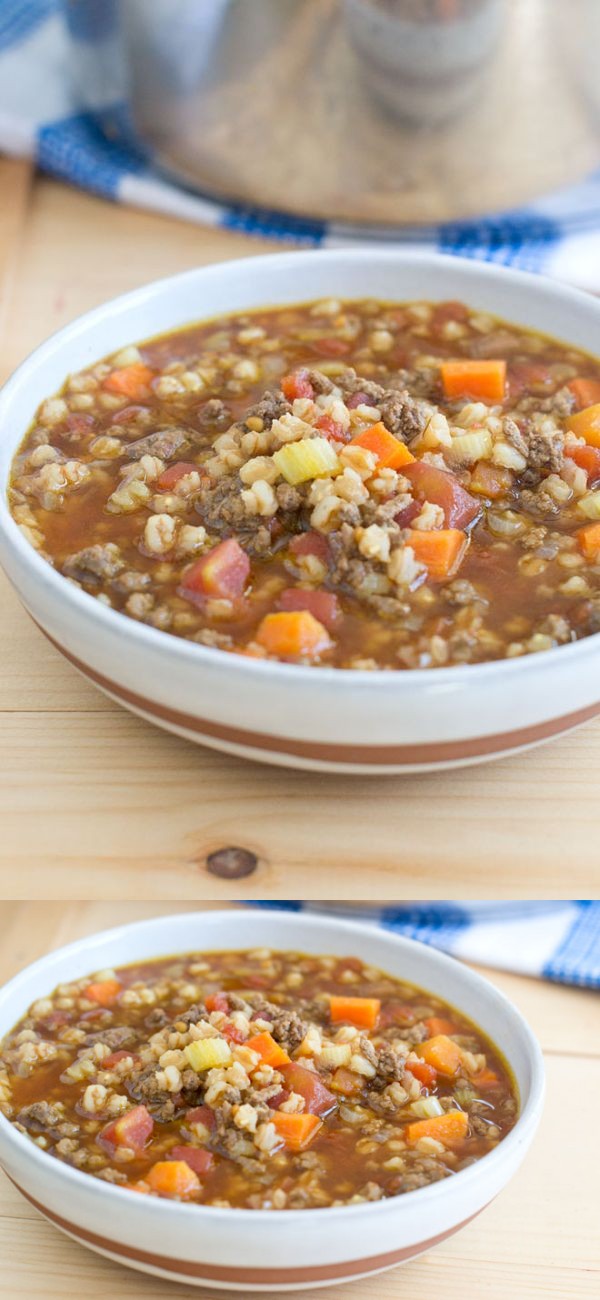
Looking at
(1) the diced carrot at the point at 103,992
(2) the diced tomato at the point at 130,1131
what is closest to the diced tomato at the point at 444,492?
(2) the diced tomato at the point at 130,1131

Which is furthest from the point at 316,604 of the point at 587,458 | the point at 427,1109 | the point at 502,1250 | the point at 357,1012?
the point at 502,1250

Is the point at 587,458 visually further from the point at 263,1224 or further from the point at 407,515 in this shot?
the point at 263,1224

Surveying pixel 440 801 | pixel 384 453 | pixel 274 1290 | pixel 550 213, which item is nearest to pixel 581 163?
pixel 550 213

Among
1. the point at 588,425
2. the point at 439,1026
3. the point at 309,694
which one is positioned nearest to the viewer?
the point at 309,694

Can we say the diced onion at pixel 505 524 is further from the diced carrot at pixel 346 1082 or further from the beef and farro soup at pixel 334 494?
the diced carrot at pixel 346 1082

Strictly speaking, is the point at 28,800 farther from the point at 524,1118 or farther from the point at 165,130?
the point at 165,130

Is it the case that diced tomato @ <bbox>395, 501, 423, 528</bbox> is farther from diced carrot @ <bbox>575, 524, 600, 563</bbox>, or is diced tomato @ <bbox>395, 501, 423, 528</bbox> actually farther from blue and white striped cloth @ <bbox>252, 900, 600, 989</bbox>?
blue and white striped cloth @ <bbox>252, 900, 600, 989</bbox>
